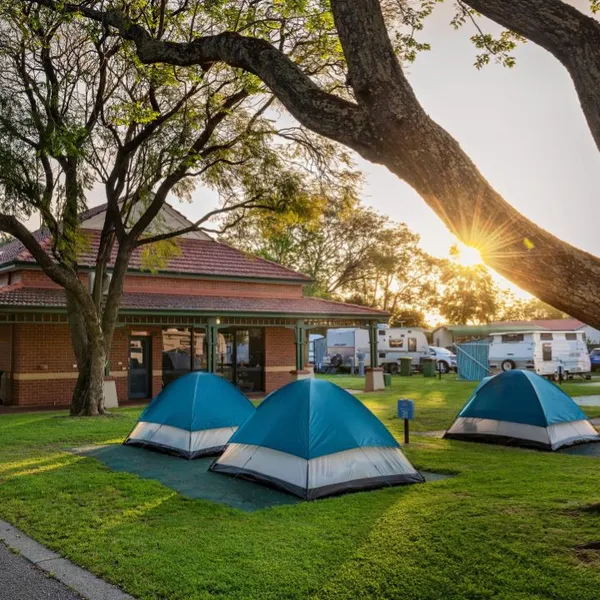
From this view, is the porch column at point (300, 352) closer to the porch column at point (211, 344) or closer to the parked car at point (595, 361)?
the porch column at point (211, 344)

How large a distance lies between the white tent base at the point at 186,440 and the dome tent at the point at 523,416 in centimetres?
479

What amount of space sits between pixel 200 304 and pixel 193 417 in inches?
449

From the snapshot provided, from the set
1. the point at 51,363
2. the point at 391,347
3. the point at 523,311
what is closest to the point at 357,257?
the point at 391,347

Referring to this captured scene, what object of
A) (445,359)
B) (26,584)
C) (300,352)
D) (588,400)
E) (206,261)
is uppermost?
(206,261)

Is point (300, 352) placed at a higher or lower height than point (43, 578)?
higher

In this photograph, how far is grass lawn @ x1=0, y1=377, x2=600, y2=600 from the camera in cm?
463

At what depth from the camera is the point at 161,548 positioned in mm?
5516

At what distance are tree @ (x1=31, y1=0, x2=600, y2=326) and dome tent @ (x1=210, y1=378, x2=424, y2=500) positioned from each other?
151 inches

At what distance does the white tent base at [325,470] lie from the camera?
7379 mm

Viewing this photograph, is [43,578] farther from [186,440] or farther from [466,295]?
[466,295]

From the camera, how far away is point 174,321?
20.6 m

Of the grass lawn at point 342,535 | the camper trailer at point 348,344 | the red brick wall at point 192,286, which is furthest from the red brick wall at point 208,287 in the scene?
the grass lawn at point 342,535

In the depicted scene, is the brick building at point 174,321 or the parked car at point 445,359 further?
the parked car at point 445,359

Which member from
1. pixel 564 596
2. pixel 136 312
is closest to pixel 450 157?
pixel 564 596
